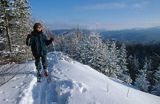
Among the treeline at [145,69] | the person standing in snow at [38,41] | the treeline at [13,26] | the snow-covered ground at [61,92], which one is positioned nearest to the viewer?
the snow-covered ground at [61,92]

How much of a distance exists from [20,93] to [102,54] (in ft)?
134

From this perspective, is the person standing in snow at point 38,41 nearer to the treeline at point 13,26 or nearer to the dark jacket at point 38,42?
the dark jacket at point 38,42

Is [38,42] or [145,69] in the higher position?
[38,42]

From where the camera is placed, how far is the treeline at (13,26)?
3353 cm

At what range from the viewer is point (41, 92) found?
1212 centimetres

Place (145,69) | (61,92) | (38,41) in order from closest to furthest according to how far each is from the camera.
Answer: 1. (61,92)
2. (38,41)
3. (145,69)

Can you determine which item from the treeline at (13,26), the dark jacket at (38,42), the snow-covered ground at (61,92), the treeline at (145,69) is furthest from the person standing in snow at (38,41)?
the treeline at (145,69)

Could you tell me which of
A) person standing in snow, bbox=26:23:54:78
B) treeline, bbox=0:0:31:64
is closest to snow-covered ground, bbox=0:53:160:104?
person standing in snow, bbox=26:23:54:78

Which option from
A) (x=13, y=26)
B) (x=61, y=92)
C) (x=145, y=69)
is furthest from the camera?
(x=145, y=69)

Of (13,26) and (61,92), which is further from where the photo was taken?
(13,26)

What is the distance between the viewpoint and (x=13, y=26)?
37.2 meters

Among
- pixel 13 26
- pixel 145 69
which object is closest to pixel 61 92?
pixel 13 26

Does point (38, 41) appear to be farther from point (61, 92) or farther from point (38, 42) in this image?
point (61, 92)

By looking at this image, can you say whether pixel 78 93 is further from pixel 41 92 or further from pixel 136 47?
pixel 136 47
